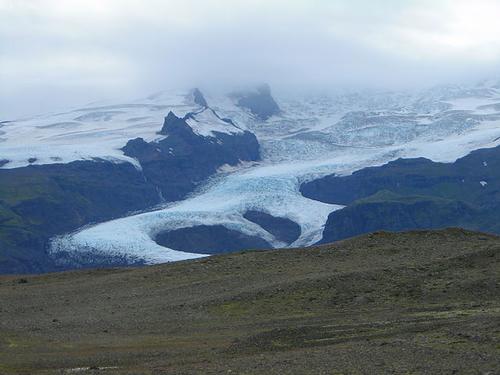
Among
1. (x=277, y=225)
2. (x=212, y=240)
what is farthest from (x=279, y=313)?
(x=212, y=240)

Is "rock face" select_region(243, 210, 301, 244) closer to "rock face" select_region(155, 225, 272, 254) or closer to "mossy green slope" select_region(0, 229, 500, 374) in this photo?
"rock face" select_region(155, 225, 272, 254)

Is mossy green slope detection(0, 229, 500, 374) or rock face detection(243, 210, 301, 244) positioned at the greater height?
mossy green slope detection(0, 229, 500, 374)

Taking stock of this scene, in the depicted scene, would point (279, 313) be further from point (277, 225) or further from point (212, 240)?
point (212, 240)

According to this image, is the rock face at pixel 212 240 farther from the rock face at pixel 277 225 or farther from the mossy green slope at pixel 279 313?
the mossy green slope at pixel 279 313

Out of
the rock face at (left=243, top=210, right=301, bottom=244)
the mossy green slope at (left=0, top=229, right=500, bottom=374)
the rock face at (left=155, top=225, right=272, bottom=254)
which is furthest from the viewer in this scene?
the rock face at (left=155, top=225, right=272, bottom=254)

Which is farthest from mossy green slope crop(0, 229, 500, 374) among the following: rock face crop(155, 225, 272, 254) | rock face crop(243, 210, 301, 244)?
rock face crop(243, 210, 301, 244)

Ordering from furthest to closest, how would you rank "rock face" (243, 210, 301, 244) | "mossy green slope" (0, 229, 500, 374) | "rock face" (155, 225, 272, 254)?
"rock face" (155, 225, 272, 254), "rock face" (243, 210, 301, 244), "mossy green slope" (0, 229, 500, 374)

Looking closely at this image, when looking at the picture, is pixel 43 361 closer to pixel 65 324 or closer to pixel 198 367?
pixel 198 367
